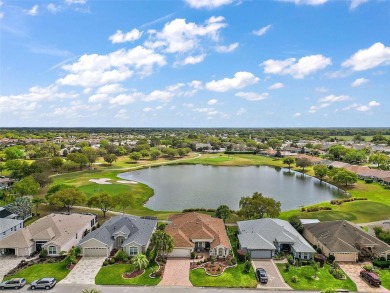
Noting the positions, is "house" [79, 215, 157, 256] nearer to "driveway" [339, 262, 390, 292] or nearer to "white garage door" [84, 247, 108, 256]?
"white garage door" [84, 247, 108, 256]

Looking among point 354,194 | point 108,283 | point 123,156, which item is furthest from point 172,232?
point 123,156

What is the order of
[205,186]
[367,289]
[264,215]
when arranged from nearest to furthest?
[367,289] < [264,215] < [205,186]

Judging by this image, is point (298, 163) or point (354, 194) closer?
point (354, 194)

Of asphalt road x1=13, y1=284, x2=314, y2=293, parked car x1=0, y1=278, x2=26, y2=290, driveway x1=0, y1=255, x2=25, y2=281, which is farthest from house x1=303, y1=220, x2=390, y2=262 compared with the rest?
driveway x1=0, y1=255, x2=25, y2=281

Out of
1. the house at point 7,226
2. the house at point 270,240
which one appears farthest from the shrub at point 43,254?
the house at point 270,240

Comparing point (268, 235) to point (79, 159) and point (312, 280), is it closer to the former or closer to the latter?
point (312, 280)

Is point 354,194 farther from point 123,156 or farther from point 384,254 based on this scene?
point 123,156
